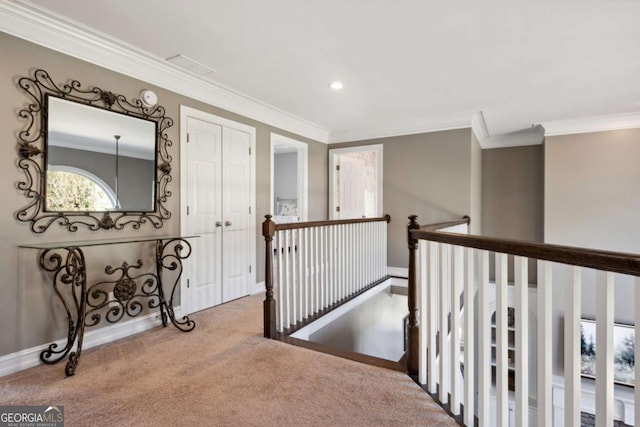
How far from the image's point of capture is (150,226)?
288 cm

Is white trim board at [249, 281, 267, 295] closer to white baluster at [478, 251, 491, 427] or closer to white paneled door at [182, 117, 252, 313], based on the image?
white paneled door at [182, 117, 252, 313]

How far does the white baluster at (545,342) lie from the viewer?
118 cm

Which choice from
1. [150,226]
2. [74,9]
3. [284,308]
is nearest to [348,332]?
[284,308]

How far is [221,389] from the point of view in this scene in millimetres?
1912

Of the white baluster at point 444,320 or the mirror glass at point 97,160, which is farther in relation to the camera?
the mirror glass at point 97,160

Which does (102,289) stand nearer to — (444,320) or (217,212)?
(217,212)

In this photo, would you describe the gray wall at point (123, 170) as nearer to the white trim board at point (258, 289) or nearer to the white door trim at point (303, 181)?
the white trim board at point (258, 289)

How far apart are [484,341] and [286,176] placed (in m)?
6.77

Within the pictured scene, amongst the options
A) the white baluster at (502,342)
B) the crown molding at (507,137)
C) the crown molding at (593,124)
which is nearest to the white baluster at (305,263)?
the white baluster at (502,342)

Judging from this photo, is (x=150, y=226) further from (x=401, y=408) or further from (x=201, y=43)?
(x=401, y=408)

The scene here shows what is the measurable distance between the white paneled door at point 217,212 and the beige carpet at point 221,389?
944 mm

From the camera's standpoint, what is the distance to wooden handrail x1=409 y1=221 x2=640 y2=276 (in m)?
0.92

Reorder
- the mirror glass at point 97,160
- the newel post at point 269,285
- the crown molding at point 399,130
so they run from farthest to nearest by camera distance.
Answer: the crown molding at point 399,130, the newel post at point 269,285, the mirror glass at point 97,160

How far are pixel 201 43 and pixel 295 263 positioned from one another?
1983 mm
